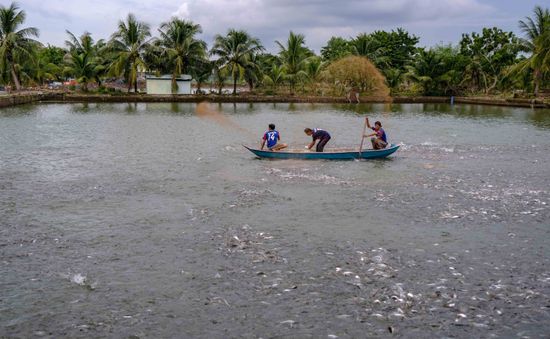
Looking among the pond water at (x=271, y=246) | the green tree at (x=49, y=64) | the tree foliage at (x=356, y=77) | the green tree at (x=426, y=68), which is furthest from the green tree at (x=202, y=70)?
the pond water at (x=271, y=246)

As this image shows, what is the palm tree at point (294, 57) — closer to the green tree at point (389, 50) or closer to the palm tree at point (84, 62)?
the green tree at point (389, 50)

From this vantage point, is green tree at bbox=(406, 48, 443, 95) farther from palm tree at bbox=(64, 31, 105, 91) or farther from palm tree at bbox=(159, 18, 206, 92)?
palm tree at bbox=(64, 31, 105, 91)

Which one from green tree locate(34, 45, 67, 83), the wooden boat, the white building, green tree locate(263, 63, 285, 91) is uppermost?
green tree locate(34, 45, 67, 83)

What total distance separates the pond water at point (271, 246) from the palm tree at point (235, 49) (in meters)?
39.8

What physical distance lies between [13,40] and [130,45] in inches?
469

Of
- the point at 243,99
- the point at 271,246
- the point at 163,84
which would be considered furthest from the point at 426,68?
the point at 271,246

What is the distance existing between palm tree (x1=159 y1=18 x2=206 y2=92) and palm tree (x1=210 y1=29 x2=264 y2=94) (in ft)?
6.33

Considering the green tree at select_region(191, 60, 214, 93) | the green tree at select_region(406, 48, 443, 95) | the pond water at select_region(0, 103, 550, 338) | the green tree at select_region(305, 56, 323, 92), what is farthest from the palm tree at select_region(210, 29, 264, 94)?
the pond water at select_region(0, 103, 550, 338)

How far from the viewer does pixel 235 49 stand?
59.9m

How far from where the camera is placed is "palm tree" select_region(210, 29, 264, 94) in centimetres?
5959

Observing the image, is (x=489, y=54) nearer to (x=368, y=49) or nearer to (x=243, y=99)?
(x=368, y=49)

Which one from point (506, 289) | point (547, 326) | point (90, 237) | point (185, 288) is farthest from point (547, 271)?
point (90, 237)

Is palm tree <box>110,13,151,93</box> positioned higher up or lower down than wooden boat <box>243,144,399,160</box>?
higher up

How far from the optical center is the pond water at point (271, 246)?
7.57 metres
